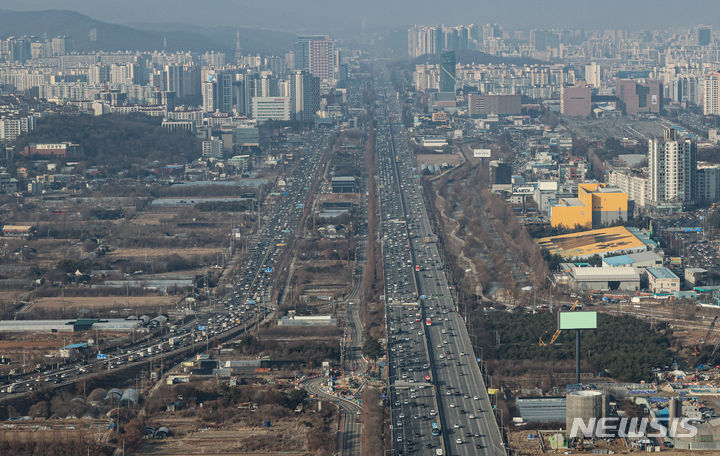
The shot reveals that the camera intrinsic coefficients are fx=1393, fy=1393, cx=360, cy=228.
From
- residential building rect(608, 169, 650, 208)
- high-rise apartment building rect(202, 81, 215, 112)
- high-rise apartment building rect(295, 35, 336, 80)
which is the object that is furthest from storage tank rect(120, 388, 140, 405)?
high-rise apartment building rect(295, 35, 336, 80)

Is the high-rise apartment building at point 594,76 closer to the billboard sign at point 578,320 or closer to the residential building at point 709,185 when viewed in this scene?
the residential building at point 709,185

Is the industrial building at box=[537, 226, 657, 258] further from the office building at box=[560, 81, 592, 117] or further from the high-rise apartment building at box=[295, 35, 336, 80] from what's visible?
the high-rise apartment building at box=[295, 35, 336, 80]

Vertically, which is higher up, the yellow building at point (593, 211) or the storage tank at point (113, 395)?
the yellow building at point (593, 211)

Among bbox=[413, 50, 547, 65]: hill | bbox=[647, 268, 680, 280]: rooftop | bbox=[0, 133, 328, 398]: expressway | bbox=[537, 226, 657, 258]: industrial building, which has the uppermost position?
bbox=[413, 50, 547, 65]: hill

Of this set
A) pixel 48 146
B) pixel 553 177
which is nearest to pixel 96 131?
pixel 48 146

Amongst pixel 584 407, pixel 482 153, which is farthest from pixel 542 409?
pixel 482 153

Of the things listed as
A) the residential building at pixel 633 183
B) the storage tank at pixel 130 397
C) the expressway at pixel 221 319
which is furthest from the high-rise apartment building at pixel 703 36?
the storage tank at pixel 130 397
